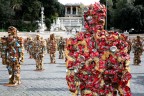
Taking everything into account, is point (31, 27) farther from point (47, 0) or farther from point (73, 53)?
point (73, 53)

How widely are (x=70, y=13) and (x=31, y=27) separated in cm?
5548

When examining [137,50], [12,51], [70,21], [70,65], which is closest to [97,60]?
[70,65]

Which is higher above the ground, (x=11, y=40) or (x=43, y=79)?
(x=11, y=40)

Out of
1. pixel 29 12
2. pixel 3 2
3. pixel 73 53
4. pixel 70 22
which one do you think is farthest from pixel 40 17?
pixel 73 53

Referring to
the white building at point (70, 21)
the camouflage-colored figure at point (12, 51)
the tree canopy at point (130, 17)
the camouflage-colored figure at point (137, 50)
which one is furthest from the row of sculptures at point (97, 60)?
the tree canopy at point (130, 17)

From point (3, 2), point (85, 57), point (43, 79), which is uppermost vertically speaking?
point (3, 2)

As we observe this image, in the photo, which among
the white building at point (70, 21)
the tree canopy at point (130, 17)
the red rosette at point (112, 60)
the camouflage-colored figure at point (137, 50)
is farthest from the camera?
the white building at point (70, 21)

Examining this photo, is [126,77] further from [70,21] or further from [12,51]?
[70,21]

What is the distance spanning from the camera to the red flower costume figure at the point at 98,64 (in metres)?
5.93

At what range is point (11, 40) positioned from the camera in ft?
44.2

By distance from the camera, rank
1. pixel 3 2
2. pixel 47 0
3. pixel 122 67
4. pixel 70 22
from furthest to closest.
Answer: pixel 70 22, pixel 47 0, pixel 3 2, pixel 122 67

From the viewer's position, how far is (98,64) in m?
5.93

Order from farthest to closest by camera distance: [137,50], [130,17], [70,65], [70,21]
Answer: [70,21] < [130,17] < [137,50] < [70,65]

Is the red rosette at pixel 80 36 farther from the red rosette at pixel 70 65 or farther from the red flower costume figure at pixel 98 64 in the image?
the red rosette at pixel 70 65
